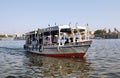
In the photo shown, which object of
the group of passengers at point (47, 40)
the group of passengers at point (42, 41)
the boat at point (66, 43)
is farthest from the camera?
the group of passengers at point (42, 41)

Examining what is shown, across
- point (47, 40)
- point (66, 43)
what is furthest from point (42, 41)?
point (66, 43)

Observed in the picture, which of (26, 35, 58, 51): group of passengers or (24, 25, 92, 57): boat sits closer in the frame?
(24, 25, 92, 57): boat

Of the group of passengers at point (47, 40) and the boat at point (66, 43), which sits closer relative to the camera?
the boat at point (66, 43)

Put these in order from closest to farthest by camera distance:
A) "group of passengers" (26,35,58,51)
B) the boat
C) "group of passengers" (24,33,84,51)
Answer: the boat → "group of passengers" (24,33,84,51) → "group of passengers" (26,35,58,51)

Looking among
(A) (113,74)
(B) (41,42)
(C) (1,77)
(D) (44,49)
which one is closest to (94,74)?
(A) (113,74)

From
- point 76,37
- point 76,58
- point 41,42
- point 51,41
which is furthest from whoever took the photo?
point 41,42

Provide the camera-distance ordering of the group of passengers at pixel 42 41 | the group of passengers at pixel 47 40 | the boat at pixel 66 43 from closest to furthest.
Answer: the boat at pixel 66 43, the group of passengers at pixel 47 40, the group of passengers at pixel 42 41

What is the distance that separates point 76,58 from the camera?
34.7 meters

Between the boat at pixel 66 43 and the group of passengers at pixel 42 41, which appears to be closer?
the boat at pixel 66 43

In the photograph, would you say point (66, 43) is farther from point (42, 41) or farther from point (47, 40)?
point (42, 41)

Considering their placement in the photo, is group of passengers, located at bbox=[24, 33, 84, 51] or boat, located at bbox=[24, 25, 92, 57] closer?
boat, located at bbox=[24, 25, 92, 57]

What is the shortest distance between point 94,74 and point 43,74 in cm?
434

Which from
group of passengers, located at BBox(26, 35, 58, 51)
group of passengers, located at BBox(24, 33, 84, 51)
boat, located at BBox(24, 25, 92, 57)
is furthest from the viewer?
group of passengers, located at BBox(26, 35, 58, 51)

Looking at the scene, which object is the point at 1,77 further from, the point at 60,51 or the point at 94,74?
the point at 60,51
